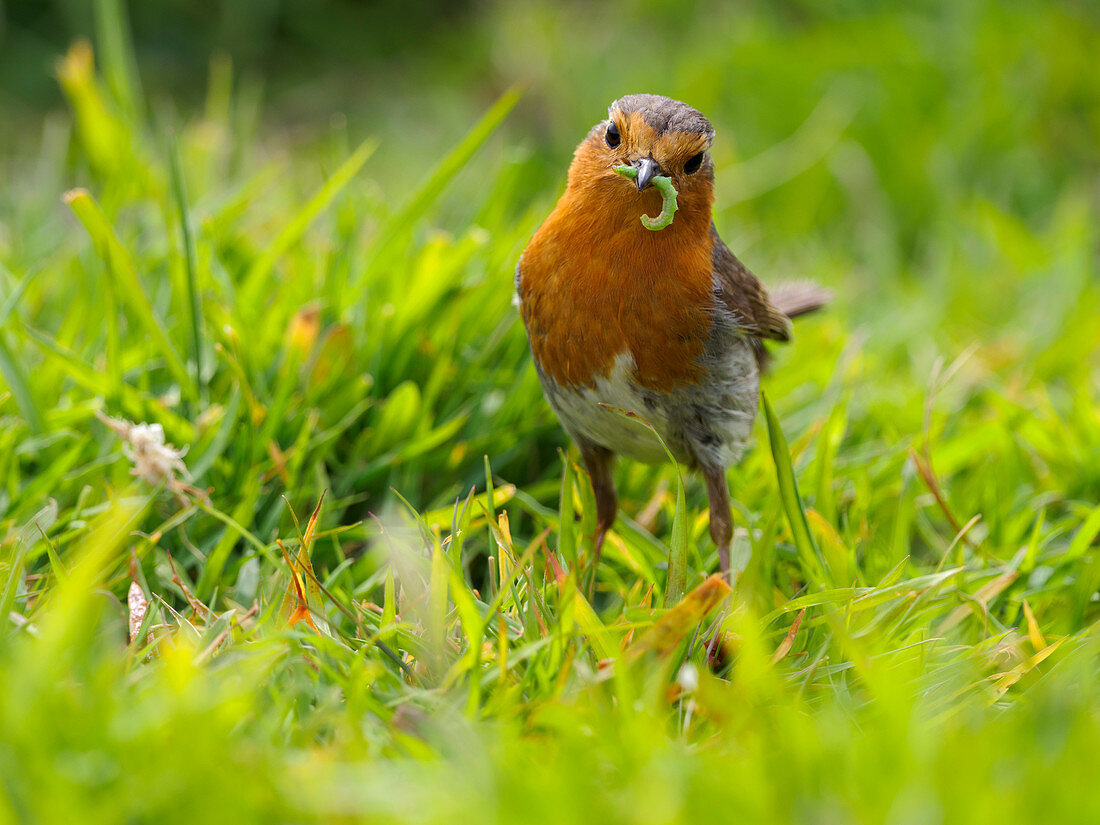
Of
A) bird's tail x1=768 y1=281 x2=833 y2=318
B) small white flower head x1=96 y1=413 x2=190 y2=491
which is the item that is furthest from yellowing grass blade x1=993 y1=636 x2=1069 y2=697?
small white flower head x1=96 y1=413 x2=190 y2=491

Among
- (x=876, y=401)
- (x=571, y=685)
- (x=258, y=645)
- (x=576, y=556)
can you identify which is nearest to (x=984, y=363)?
(x=876, y=401)

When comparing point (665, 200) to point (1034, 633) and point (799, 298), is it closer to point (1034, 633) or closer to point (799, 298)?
point (799, 298)

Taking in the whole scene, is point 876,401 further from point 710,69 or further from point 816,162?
point 710,69

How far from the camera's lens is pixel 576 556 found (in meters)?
2.09

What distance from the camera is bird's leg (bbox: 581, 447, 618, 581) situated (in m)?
2.42

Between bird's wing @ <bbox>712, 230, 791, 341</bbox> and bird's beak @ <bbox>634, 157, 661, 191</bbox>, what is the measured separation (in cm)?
34

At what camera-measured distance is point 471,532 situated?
2.36 meters

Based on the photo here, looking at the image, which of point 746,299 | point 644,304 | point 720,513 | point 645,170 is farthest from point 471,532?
point 645,170

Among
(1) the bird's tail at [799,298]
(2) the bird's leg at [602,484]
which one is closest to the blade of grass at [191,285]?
(2) the bird's leg at [602,484]

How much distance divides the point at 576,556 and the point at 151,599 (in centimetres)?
86

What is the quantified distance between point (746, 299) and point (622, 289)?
0.40m

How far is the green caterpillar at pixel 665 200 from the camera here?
6.34 feet

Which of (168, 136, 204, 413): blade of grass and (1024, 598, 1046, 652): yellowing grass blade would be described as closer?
(1024, 598, 1046, 652): yellowing grass blade

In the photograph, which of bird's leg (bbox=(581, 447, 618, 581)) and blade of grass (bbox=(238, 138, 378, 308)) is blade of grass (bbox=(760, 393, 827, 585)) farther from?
blade of grass (bbox=(238, 138, 378, 308))
